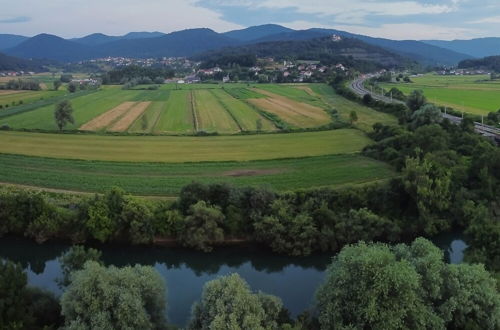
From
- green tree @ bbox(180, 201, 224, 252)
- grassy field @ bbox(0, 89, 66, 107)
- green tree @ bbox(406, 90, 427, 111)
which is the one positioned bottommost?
green tree @ bbox(180, 201, 224, 252)

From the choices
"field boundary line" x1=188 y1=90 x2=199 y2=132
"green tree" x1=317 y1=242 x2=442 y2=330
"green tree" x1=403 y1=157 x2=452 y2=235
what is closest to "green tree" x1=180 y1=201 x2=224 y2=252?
"green tree" x1=317 y1=242 x2=442 y2=330

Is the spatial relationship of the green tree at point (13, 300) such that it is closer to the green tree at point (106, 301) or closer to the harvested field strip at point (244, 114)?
the green tree at point (106, 301)

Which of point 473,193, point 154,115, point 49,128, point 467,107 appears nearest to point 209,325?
point 473,193

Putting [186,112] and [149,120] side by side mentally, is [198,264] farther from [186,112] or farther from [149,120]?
[186,112]

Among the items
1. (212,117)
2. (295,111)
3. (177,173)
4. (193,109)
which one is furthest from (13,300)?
(295,111)

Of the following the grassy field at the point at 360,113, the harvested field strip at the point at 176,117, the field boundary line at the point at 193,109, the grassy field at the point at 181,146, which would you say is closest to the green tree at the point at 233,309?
the grassy field at the point at 181,146

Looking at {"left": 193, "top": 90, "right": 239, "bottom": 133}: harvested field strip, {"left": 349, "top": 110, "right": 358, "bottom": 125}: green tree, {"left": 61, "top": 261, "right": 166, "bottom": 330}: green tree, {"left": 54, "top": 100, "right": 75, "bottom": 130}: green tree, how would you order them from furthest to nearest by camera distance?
{"left": 349, "top": 110, "right": 358, "bottom": 125}: green tree
{"left": 193, "top": 90, "right": 239, "bottom": 133}: harvested field strip
{"left": 54, "top": 100, "right": 75, "bottom": 130}: green tree
{"left": 61, "top": 261, "right": 166, "bottom": 330}: green tree

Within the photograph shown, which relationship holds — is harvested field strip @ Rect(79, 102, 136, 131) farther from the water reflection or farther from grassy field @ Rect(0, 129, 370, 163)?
the water reflection
